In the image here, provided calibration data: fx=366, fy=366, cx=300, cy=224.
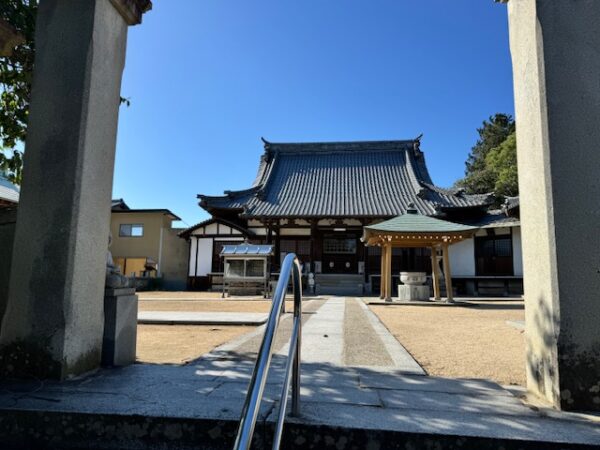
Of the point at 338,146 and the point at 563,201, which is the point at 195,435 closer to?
the point at 563,201

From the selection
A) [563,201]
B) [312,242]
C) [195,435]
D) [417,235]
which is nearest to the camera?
[195,435]

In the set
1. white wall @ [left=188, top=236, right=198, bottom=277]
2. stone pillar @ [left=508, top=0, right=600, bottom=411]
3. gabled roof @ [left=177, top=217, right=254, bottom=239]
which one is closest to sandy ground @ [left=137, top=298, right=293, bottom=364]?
stone pillar @ [left=508, top=0, right=600, bottom=411]

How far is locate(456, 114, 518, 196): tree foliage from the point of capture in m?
25.5

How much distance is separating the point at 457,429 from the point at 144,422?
147 cm

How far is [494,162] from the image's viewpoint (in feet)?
94.7

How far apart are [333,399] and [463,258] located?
59.4 feet

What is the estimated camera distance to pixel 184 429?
1.73m

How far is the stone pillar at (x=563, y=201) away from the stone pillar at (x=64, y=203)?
2.90 metres

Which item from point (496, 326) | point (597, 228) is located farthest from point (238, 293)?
point (597, 228)

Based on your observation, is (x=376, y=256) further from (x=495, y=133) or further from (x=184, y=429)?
(x=495, y=133)

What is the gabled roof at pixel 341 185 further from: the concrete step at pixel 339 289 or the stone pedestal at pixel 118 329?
the stone pedestal at pixel 118 329

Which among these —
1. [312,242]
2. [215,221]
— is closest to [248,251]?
[312,242]

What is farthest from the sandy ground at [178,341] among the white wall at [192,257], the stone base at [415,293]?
the white wall at [192,257]

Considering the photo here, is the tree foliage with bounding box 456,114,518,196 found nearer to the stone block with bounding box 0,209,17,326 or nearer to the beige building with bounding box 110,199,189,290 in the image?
the beige building with bounding box 110,199,189,290
